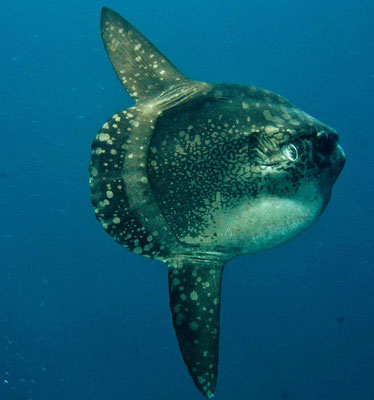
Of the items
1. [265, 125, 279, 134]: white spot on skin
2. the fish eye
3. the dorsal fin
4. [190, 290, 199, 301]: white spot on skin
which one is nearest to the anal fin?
[190, 290, 199, 301]: white spot on skin

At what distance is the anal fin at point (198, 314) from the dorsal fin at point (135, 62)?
2.11 m

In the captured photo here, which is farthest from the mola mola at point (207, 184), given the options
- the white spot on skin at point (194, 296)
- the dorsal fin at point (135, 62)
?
the dorsal fin at point (135, 62)

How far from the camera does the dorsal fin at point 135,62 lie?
4484 mm

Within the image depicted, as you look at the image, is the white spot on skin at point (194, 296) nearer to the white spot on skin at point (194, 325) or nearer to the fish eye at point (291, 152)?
the white spot on skin at point (194, 325)

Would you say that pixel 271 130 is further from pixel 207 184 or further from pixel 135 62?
pixel 135 62

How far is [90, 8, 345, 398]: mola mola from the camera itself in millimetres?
3719

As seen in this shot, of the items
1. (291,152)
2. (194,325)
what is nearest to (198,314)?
(194,325)

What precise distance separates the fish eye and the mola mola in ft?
0.03

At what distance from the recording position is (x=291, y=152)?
3.77 metres

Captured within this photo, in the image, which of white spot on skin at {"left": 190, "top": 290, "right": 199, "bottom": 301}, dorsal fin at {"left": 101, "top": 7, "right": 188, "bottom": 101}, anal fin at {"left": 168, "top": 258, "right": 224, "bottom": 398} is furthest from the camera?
dorsal fin at {"left": 101, "top": 7, "right": 188, "bottom": 101}

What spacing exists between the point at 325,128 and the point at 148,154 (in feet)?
6.31

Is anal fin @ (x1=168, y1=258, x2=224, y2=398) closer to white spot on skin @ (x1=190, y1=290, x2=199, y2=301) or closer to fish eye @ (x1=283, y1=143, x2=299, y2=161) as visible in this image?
white spot on skin @ (x1=190, y1=290, x2=199, y2=301)

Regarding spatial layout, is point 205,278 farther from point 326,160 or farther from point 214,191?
point 326,160

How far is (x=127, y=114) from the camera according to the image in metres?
4.11
